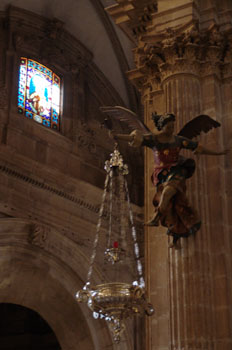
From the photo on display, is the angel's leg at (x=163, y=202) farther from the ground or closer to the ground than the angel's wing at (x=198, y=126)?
closer to the ground

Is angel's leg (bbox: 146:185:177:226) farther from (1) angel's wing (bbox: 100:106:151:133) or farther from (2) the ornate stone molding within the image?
(2) the ornate stone molding

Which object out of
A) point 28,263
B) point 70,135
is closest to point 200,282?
point 28,263

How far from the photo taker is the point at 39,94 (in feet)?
48.0

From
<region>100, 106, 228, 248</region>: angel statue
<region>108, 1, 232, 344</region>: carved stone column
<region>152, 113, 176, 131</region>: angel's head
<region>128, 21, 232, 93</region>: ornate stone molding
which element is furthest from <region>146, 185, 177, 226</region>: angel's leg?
<region>128, 21, 232, 93</region>: ornate stone molding

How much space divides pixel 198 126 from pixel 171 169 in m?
0.55

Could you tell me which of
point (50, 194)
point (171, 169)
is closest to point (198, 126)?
point (171, 169)

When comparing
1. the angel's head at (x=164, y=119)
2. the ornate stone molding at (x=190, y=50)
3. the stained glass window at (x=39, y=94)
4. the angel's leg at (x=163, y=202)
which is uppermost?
the stained glass window at (x=39, y=94)

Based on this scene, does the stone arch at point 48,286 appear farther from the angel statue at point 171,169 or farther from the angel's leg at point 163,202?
the angel's leg at point 163,202

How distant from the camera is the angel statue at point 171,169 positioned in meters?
6.48

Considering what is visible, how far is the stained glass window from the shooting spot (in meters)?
14.2

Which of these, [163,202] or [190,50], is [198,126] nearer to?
[163,202]

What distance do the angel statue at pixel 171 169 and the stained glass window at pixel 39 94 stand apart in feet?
25.2

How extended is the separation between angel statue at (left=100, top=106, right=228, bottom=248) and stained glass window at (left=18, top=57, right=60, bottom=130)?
7667 mm

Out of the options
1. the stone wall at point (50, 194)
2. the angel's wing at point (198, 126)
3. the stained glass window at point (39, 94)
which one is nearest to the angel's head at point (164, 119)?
the angel's wing at point (198, 126)
